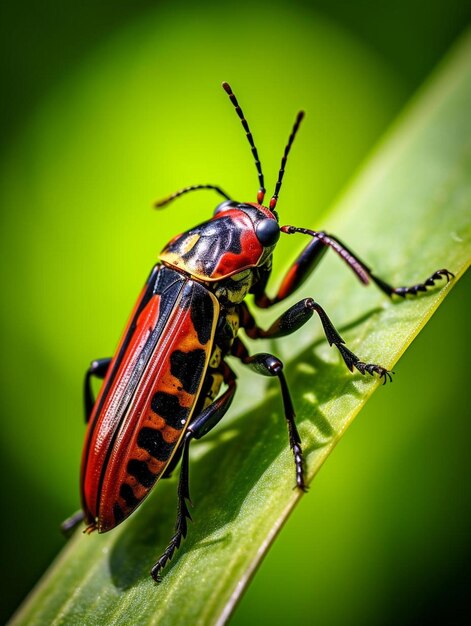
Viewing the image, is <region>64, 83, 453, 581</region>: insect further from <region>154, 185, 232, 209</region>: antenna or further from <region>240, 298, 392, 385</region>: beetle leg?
<region>154, 185, 232, 209</region>: antenna

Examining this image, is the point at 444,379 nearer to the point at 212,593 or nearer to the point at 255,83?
the point at 212,593

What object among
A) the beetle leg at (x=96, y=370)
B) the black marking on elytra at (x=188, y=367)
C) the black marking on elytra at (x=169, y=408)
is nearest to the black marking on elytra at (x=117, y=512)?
the black marking on elytra at (x=169, y=408)

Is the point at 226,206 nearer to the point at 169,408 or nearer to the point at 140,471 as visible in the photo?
the point at 169,408

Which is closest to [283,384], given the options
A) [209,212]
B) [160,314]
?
[160,314]

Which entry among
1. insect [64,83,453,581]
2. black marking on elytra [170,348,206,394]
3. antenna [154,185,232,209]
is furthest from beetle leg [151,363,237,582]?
antenna [154,185,232,209]

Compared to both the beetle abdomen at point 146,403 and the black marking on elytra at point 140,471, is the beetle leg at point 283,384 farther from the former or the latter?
the black marking on elytra at point 140,471

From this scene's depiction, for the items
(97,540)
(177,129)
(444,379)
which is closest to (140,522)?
(97,540)
